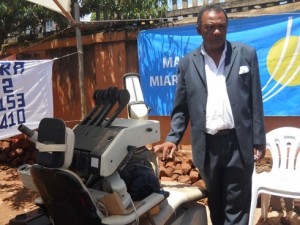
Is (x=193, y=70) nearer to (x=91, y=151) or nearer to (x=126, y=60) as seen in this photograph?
(x=91, y=151)

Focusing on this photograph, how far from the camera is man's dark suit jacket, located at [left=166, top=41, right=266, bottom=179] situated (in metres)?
2.20

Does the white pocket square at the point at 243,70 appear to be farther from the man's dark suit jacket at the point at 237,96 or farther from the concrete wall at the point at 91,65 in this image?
the concrete wall at the point at 91,65

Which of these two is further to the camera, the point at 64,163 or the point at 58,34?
the point at 58,34

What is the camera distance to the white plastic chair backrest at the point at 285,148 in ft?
10.4

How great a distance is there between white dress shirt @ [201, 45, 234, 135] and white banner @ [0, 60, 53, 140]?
9.97 ft

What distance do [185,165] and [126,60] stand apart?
1.87 metres

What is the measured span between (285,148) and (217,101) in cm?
138

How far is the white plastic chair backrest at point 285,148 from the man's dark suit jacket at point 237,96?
3.57 feet

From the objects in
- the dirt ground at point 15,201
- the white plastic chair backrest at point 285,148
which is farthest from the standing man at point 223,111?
the dirt ground at point 15,201

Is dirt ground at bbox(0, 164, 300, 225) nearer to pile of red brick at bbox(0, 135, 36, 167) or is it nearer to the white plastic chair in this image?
the white plastic chair

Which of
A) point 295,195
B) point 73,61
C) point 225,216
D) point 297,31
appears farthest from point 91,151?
point 73,61

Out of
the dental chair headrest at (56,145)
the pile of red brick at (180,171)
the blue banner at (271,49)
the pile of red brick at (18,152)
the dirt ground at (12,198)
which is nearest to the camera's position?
the dental chair headrest at (56,145)

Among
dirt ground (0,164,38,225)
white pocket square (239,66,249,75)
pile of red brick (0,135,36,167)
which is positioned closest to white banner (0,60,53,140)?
dirt ground (0,164,38,225)

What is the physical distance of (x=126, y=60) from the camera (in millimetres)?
5281
